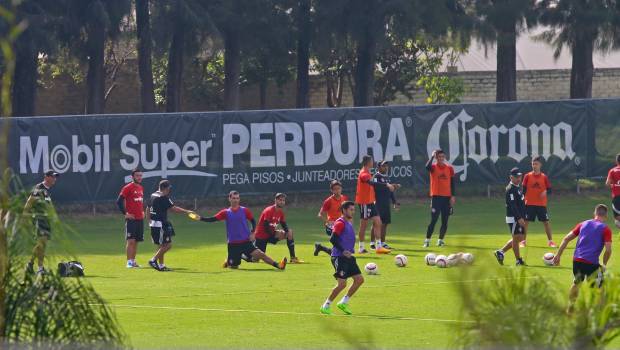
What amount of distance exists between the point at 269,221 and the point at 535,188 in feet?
19.9

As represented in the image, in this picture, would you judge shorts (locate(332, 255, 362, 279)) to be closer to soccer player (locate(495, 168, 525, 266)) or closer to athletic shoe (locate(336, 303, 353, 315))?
athletic shoe (locate(336, 303, 353, 315))

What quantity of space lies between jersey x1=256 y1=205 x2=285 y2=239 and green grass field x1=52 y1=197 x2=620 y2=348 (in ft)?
2.32

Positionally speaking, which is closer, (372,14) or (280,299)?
(280,299)

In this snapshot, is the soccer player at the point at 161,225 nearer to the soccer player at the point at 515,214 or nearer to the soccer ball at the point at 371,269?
the soccer ball at the point at 371,269

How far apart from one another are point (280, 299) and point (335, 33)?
23.7m

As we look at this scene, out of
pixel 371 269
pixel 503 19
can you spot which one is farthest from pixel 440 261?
pixel 503 19

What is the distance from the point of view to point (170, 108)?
4372 cm

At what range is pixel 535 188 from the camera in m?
26.7

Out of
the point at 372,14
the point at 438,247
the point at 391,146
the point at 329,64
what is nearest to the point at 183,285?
the point at 438,247

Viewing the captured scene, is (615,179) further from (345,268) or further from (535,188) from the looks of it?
(345,268)

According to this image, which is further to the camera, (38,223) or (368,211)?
(368,211)

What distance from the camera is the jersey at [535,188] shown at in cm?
2667

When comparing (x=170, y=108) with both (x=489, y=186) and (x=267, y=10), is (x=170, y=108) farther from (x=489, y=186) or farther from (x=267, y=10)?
(x=489, y=186)

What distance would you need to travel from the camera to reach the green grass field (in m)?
15.5
